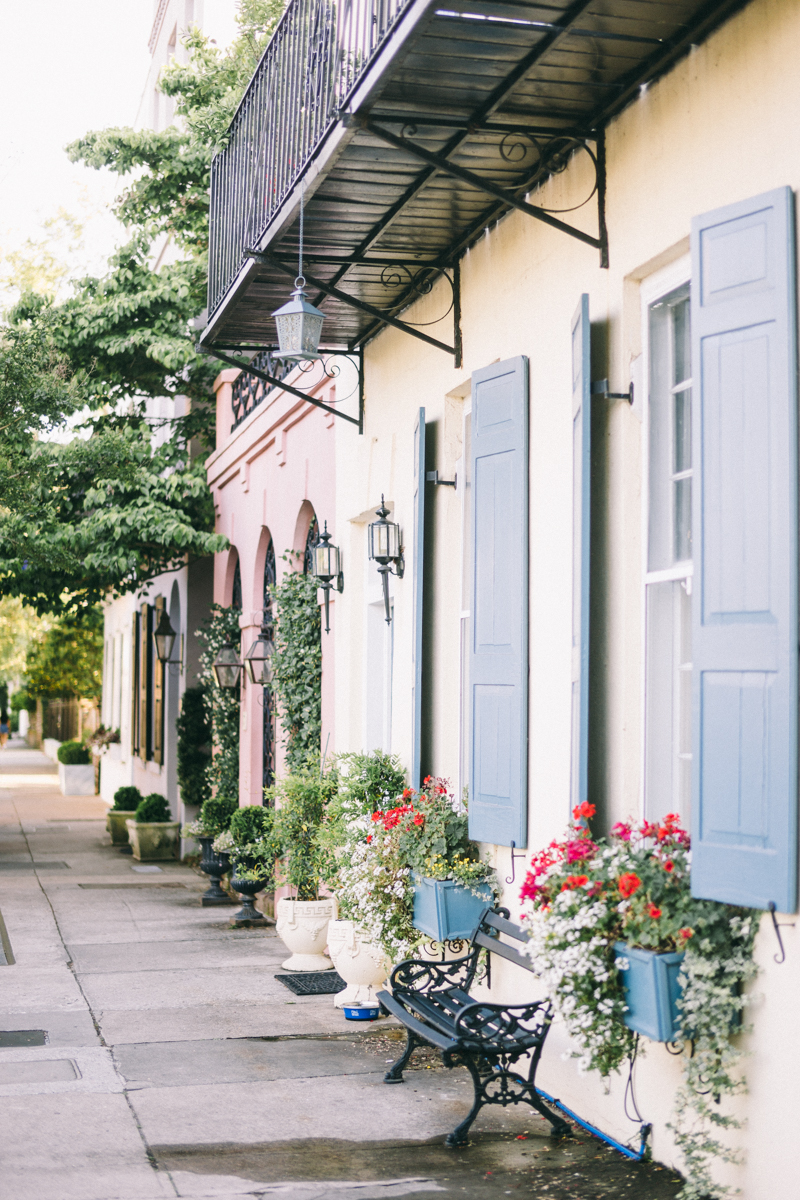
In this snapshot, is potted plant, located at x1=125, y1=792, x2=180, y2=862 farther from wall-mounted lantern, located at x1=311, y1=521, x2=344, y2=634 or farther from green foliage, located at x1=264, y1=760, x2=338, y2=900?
wall-mounted lantern, located at x1=311, y1=521, x2=344, y2=634

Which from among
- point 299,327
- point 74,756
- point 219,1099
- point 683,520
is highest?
point 299,327

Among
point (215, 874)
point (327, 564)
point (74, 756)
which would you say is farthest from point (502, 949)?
point (74, 756)

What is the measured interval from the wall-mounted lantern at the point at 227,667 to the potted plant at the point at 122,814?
A: 15.7 ft

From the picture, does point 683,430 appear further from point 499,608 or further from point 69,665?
point 69,665

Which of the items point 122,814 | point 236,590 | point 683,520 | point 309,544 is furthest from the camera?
point 122,814

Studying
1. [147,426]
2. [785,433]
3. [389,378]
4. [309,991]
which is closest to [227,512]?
[147,426]

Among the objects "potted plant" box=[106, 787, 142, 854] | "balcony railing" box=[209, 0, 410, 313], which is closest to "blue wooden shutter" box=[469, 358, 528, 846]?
"balcony railing" box=[209, 0, 410, 313]

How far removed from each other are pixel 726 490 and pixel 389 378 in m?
4.89

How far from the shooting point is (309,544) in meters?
10.9

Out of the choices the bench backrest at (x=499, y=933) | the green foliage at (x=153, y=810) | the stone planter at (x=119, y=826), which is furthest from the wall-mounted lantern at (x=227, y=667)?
the bench backrest at (x=499, y=933)

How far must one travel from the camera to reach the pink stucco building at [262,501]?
10641 millimetres

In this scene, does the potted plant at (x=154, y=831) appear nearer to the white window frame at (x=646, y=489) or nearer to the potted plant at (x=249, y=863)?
the potted plant at (x=249, y=863)

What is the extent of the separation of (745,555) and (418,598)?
3.71 meters

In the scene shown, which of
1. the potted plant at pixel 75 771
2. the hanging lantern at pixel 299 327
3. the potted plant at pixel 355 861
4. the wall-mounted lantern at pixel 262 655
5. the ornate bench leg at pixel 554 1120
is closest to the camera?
the ornate bench leg at pixel 554 1120
